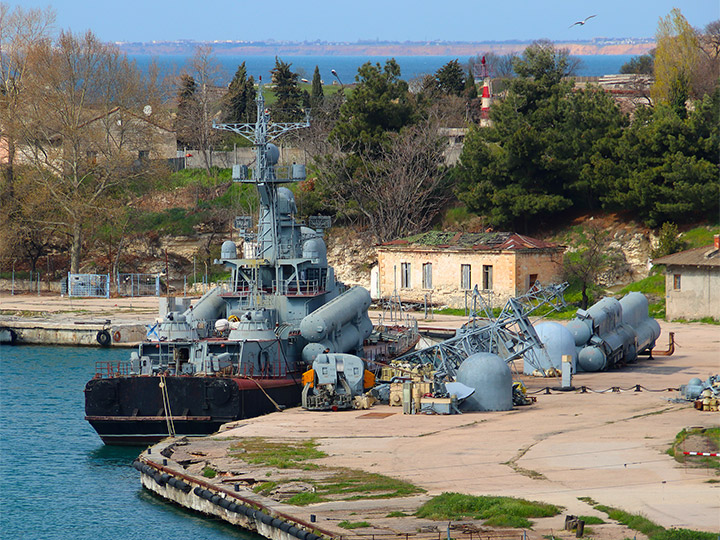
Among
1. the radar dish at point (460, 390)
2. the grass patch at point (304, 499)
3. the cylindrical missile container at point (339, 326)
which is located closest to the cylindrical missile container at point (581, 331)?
the cylindrical missile container at point (339, 326)

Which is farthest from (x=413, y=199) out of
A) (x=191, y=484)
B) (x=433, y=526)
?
(x=433, y=526)

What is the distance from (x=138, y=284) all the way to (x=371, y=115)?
59.7 ft

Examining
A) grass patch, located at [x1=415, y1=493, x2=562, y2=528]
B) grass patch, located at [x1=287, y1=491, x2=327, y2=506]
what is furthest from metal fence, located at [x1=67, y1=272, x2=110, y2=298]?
grass patch, located at [x1=415, y1=493, x2=562, y2=528]

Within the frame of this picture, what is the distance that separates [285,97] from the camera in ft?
348

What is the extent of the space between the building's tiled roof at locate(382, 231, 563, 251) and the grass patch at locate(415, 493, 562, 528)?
41.4 metres

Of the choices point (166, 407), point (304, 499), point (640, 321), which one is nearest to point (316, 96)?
point (640, 321)

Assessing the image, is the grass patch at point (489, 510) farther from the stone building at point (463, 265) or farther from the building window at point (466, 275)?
the building window at point (466, 275)

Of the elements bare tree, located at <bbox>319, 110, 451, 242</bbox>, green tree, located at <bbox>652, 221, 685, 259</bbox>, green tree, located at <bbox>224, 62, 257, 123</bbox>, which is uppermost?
green tree, located at <bbox>224, 62, 257, 123</bbox>

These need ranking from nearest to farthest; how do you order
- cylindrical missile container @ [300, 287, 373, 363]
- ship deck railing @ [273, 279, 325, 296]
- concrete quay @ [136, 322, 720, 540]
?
concrete quay @ [136, 322, 720, 540] → cylindrical missile container @ [300, 287, 373, 363] → ship deck railing @ [273, 279, 325, 296]

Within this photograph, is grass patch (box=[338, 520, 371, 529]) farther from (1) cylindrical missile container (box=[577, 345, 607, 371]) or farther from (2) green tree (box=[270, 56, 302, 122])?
(2) green tree (box=[270, 56, 302, 122])

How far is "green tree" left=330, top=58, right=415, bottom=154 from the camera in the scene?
81.9 metres

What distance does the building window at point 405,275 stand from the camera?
72.0 m

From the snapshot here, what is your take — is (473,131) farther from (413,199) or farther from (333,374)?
(333,374)

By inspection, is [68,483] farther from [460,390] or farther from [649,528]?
[649,528]
